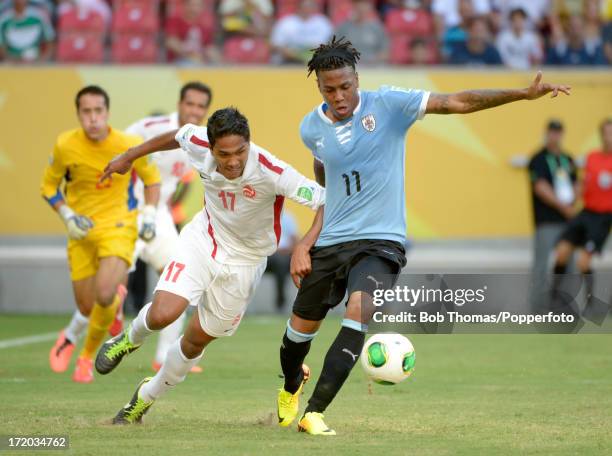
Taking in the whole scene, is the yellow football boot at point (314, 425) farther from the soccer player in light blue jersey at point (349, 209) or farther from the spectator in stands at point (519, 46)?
the spectator in stands at point (519, 46)

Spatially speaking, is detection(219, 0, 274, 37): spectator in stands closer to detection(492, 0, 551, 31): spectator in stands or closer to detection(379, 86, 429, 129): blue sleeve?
detection(492, 0, 551, 31): spectator in stands

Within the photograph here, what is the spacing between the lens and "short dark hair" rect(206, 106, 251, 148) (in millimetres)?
7363

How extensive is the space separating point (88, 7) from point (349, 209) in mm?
12515

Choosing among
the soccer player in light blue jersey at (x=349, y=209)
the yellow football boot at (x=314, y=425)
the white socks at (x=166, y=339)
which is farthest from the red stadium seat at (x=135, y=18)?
the yellow football boot at (x=314, y=425)

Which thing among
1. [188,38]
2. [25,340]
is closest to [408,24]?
[188,38]

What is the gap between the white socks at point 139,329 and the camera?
7848 millimetres

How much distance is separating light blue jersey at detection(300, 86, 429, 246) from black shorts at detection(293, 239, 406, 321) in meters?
0.07

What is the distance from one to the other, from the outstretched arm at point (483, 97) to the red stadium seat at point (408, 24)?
12.3 m

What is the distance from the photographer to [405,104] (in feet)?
24.5

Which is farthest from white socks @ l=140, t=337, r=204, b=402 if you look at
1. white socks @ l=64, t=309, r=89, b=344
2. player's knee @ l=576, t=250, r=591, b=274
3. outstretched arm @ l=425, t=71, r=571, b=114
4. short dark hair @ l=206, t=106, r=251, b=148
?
player's knee @ l=576, t=250, r=591, b=274

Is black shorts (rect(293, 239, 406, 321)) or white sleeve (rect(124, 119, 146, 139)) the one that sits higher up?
black shorts (rect(293, 239, 406, 321))

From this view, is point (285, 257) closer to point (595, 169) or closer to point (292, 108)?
point (292, 108)

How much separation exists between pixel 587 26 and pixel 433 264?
4.64m

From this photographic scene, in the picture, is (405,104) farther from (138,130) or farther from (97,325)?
(138,130)
